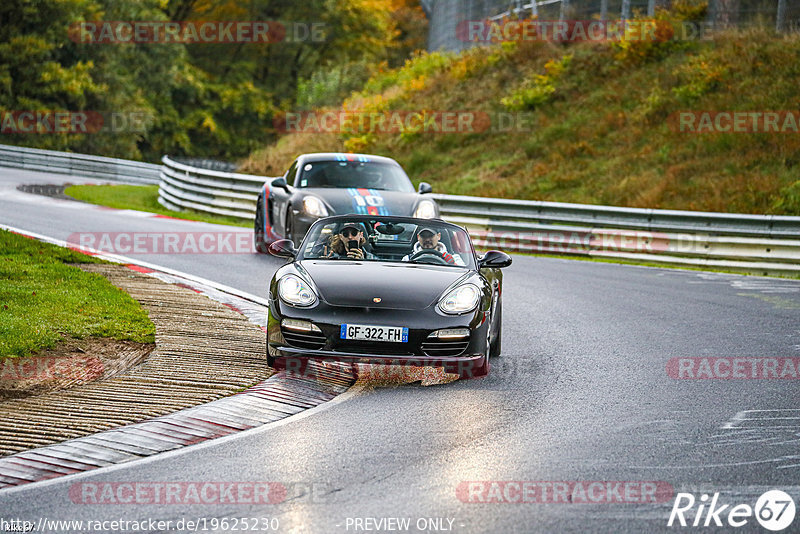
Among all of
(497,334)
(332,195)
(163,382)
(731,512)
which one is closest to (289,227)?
(332,195)

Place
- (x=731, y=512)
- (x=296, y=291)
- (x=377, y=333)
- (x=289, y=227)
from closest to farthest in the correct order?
(x=731, y=512) < (x=377, y=333) < (x=296, y=291) < (x=289, y=227)

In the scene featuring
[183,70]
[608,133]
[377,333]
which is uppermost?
[183,70]

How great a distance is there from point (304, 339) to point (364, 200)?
6.89 meters

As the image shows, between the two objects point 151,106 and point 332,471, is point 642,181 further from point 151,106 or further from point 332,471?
point 151,106

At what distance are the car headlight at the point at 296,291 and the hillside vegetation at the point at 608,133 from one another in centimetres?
1631

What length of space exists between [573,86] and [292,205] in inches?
758

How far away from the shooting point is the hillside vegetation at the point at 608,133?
25.1 m

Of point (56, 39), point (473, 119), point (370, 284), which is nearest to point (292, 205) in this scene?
point (370, 284)

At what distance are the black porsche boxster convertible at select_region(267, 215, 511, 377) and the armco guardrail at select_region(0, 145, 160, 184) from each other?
27634mm

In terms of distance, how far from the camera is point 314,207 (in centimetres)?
1505

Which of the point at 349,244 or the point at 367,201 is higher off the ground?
the point at 367,201

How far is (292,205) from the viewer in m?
15.4

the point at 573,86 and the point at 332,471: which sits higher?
the point at 573,86

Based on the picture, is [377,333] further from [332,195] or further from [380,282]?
[332,195]
